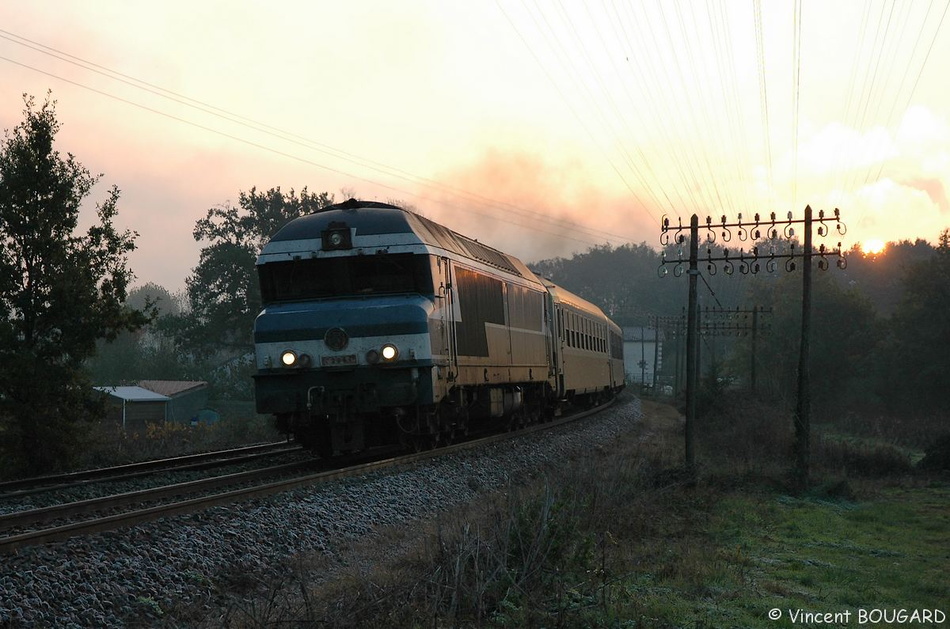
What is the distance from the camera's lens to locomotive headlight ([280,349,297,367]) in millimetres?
13969

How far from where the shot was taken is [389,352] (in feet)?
45.4

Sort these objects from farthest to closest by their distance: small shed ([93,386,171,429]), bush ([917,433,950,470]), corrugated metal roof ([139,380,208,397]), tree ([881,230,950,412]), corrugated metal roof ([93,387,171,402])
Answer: corrugated metal roof ([139,380,208,397])
tree ([881,230,950,412])
corrugated metal roof ([93,387,171,402])
small shed ([93,386,171,429])
bush ([917,433,950,470])

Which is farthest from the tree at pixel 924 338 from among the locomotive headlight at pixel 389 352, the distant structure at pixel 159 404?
the locomotive headlight at pixel 389 352

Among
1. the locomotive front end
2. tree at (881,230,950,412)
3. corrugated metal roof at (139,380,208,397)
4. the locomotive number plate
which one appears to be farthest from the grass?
corrugated metal roof at (139,380,208,397)

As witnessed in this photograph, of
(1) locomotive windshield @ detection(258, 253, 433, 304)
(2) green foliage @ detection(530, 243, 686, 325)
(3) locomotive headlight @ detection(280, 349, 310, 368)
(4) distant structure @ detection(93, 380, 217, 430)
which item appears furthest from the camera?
(2) green foliage @ detection(530, 243, 686, 325)

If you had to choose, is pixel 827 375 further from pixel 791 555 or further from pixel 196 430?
pixel 791 555

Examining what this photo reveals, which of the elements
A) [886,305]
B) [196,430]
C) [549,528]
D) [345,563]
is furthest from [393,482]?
[886,305]

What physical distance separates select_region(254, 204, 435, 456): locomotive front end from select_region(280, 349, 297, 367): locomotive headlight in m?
0.02

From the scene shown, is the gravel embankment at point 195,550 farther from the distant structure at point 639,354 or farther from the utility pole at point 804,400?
the distant structure at point 639,354

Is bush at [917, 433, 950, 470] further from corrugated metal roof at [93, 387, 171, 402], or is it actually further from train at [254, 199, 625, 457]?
corrugated metal roof at [93, 387, 171, 402]

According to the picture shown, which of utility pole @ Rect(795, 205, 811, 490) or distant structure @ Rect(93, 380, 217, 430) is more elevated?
utility pole @ Rect(795, 205, 811, 490)

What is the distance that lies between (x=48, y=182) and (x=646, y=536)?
13.4m

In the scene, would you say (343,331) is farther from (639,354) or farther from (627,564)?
(639,354)

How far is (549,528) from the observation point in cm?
866
